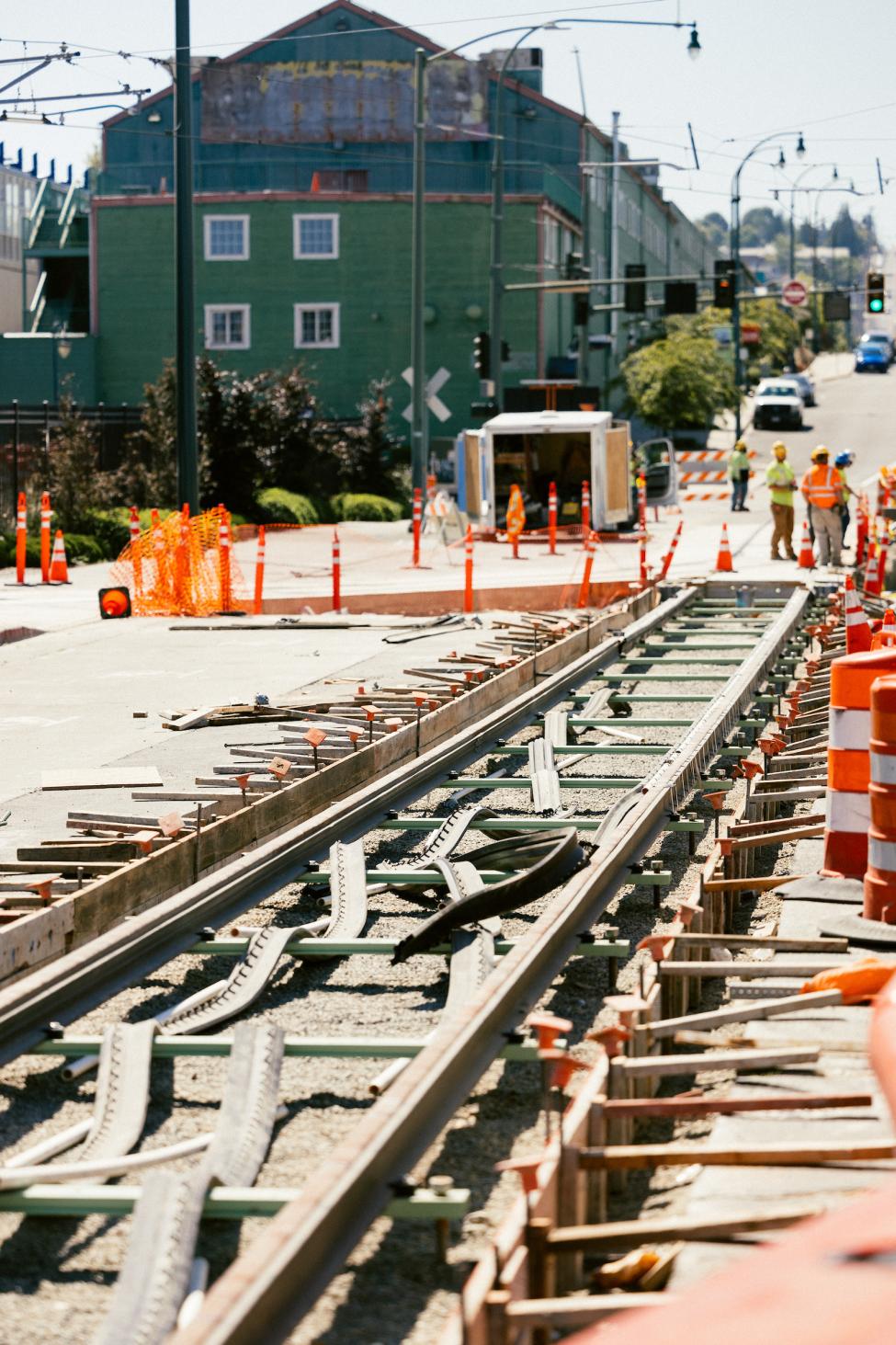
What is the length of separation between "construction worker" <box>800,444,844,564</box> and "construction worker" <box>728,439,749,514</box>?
43.9 feet

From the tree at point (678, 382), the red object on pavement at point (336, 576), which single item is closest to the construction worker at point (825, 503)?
the red object on pavement at point (336, 576)

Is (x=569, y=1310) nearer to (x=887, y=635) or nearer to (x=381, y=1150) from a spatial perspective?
(x=381, y=1150)

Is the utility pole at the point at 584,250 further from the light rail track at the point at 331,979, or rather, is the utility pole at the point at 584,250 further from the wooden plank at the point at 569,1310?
the wooden plank at the point at 569,1310

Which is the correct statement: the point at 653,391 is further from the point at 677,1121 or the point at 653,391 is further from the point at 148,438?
the point at 677,1121

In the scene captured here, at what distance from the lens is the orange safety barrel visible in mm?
8664

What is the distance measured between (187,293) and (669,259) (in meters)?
82.4

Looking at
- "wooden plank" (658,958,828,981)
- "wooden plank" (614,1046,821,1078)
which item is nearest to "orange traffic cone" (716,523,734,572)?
"wooden plank" (658,958,828,981)

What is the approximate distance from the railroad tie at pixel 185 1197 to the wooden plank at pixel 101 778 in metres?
5.77

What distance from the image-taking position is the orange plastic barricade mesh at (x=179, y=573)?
25.8 metres

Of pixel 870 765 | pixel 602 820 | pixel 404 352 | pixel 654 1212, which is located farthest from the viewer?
pixel 404 352

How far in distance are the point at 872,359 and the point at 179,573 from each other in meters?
94.1

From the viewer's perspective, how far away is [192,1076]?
6758 mm

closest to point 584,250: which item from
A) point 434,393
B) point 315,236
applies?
point 315,236

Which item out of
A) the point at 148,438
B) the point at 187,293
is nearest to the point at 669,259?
the point at 148,438
